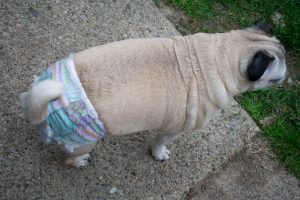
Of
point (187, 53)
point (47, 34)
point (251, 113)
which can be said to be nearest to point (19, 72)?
point (47, 34)

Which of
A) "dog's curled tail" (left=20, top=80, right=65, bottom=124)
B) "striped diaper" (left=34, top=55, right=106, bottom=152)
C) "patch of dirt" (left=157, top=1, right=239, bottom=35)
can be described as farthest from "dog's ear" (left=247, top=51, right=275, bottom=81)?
"patch of dirt" (left=157, top=1, right=239, bottom=35)

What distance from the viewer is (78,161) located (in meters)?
2.82

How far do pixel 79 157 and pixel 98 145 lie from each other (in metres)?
0.30

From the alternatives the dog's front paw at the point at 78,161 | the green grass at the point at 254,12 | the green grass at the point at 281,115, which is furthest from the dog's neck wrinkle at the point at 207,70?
the green grass at the point at 254,12

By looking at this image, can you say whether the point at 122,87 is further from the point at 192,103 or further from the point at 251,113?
the point at 251,113

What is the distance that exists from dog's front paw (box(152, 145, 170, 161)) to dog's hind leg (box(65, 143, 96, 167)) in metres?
0.49

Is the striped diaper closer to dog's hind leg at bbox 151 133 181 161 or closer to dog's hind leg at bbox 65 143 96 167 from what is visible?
dog's hind leg at bbox 65 143 96 167

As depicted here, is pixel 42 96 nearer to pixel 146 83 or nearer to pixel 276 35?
pixel 146 83

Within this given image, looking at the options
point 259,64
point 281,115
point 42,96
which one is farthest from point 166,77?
point 281,115

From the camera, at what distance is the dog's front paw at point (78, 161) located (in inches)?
110

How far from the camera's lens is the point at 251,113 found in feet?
11.7

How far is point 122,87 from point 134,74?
104 mm

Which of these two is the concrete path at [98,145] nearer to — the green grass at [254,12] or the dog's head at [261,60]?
the green grass at [254,12]

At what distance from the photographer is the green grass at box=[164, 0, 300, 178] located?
351 cm
